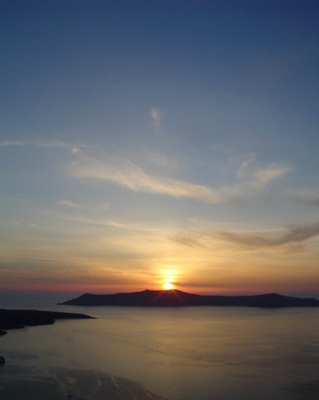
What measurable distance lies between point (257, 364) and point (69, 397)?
15075 mm

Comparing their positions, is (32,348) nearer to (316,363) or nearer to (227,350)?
(227,350)

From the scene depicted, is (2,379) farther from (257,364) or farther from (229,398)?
(257,364)

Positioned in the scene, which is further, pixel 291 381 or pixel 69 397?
pixel 291 381

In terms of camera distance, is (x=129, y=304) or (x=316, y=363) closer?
(x=316, y=363)

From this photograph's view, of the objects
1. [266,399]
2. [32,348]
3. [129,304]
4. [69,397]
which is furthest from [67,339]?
[129,304]

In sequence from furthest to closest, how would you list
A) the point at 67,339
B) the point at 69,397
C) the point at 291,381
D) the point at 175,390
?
the point at 67,339 → the point at 291,381 → the point at 175,390 → the point at 69,397

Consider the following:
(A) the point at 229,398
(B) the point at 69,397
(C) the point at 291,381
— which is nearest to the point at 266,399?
(A) the point at 229,398

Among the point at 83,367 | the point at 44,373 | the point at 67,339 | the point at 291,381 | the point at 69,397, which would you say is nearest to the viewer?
the point at 69,397

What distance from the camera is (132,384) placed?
21547mm

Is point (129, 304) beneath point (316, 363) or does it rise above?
above

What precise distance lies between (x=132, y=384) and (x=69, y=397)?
13.7 feet

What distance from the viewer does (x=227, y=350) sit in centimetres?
3566

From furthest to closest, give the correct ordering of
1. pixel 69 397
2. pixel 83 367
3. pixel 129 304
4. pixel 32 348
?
pixel 129 304 → pixel 32 348 → pixel 83 367 → pixel 69 397

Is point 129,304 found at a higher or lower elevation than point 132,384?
higher
